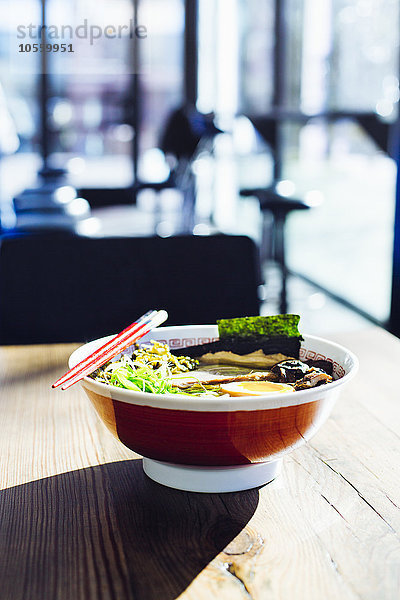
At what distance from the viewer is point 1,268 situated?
1371mm

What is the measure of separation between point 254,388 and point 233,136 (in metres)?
4.81

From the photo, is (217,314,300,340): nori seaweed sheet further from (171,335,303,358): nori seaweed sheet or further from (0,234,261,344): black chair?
(0,234,261,344): black chair

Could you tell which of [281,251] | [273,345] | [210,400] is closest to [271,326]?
[273,345]

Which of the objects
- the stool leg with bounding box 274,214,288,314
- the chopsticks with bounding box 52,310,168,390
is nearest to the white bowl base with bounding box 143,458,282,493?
the chopsticks with bounding box 52,310,168,390

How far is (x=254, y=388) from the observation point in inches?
25.5

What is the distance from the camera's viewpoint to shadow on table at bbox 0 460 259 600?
1.68 feet

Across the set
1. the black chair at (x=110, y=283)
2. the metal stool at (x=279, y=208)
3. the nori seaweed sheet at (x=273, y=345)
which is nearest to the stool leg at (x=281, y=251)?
the metal stool at (x=279, y=208)

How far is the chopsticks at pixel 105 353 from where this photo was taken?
0.59 meters

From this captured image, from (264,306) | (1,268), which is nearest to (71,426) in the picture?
(1,268)

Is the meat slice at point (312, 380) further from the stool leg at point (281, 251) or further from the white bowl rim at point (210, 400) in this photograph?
the stool leg at point (281, 251)

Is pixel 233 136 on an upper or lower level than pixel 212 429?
upper

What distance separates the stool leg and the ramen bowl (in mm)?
2722

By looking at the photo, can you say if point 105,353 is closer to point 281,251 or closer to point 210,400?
point 210,400

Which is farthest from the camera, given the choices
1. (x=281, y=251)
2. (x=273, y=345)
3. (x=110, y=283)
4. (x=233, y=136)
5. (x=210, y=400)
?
(x=233, y=136)
